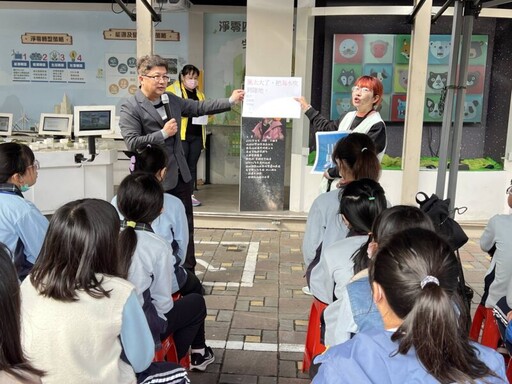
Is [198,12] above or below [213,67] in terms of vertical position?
above

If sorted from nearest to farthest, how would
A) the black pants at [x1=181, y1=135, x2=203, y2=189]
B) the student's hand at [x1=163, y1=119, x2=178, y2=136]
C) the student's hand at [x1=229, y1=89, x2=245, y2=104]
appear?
1. the student's hand at [x1=163, y1=119, x2=178, y2=136]
2. the student's hand at [x1=229, y1=89, x2=245, y2=104]
3. the black pants at [x1=181, y1=135, x2=203, y2=189]

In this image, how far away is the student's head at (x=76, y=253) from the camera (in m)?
1.53

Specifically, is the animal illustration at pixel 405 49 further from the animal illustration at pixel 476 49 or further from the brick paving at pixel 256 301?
the brick paving at pixel 256 301

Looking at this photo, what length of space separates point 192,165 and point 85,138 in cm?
134

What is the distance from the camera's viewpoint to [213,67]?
7941 millimetres

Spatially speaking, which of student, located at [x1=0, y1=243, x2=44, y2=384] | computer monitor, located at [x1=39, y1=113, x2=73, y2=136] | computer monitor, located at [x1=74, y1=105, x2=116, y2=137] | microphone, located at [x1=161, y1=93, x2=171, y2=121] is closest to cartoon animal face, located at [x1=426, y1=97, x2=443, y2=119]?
computer monitor, located at [x1=74, y1=105, x2=116, y2=137]

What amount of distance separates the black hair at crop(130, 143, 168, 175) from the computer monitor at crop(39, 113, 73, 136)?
12.5 feet

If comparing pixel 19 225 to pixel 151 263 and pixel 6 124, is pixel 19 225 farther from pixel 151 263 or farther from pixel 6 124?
pixel 6 124

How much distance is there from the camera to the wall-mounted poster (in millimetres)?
6547

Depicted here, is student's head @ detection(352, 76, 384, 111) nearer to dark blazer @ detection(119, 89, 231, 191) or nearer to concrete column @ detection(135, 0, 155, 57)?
dark blazer @ detection(119, 89, 231, 191)

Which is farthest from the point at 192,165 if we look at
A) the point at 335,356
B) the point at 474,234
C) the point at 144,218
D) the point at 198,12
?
the point at 335,356

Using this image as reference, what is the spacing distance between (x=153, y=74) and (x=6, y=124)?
4.70 meters

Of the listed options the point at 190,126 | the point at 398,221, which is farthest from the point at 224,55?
the point at 398,221

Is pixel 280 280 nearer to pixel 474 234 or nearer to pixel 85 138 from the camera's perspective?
→ pixel 474 234
